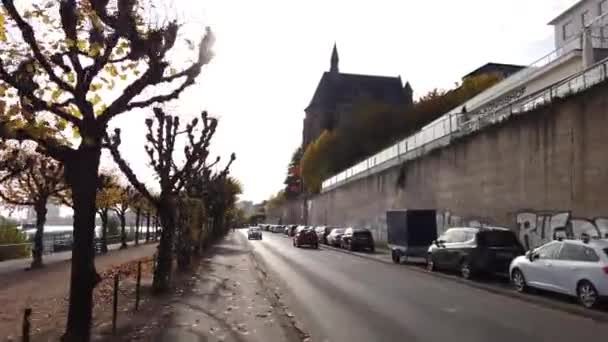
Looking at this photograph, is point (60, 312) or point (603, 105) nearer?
point (60, 312)

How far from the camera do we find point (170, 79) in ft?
31.7

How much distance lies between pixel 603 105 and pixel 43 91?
55.8 feet

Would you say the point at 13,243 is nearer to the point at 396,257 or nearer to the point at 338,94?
the point at 396,257

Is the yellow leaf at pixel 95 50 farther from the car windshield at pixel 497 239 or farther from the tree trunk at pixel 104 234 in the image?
the tree trunk at pixel 104 234

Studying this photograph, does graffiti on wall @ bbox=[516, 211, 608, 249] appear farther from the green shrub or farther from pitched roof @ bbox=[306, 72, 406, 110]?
pitched roof @ bbox=[306, 72, 406, 110]

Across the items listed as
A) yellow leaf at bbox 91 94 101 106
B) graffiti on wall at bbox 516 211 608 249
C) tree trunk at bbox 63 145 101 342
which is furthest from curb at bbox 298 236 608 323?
yellow leaf at bbox 91 94 101 106

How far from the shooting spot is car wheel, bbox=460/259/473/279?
1922cm

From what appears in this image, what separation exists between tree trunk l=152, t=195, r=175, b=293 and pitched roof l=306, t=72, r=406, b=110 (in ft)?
336

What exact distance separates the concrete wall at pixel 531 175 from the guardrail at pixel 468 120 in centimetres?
53

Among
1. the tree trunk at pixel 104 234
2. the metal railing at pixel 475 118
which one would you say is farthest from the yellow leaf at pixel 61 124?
the tree trunk at pixel 104 234

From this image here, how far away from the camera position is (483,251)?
1909cm

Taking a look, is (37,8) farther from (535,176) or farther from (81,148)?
(535,176)

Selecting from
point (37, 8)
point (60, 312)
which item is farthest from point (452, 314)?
point (37, 8)

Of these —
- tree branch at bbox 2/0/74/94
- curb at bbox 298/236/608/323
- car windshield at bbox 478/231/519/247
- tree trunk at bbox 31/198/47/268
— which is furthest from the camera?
tree trunk at bbox 31/198/47/268
